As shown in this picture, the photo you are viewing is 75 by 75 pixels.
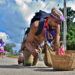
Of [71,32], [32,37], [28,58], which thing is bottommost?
[28,58]

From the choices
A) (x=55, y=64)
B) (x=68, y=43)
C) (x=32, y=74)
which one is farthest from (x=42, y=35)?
(x=68, y=43)

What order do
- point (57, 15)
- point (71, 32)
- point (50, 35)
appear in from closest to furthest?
point (57, 15) < point (50, 35) < point (71, 32)

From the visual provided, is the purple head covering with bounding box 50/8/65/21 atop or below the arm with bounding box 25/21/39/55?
atop

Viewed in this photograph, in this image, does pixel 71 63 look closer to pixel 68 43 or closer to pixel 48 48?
pixel 48 48

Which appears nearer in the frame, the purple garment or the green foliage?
the purple garment

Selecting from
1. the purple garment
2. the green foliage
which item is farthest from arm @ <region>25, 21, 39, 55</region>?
the green foliage

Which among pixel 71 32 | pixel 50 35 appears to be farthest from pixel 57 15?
pixel 71 32

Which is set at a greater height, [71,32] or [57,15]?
[71,32]

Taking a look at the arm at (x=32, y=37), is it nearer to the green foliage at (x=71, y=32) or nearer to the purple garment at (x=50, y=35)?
the purple garment at (x=50, y=35)

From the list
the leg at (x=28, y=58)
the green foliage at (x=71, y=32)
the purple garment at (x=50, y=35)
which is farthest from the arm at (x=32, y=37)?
the green foliage at (x=71, y=32)

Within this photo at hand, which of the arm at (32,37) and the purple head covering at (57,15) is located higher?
the purple head covering at (57,15)

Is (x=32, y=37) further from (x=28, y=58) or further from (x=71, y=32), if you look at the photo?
(x=71, y=32)

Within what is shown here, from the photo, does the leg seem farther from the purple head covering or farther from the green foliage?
the green foliage

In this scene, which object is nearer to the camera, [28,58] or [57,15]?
[57,15]
